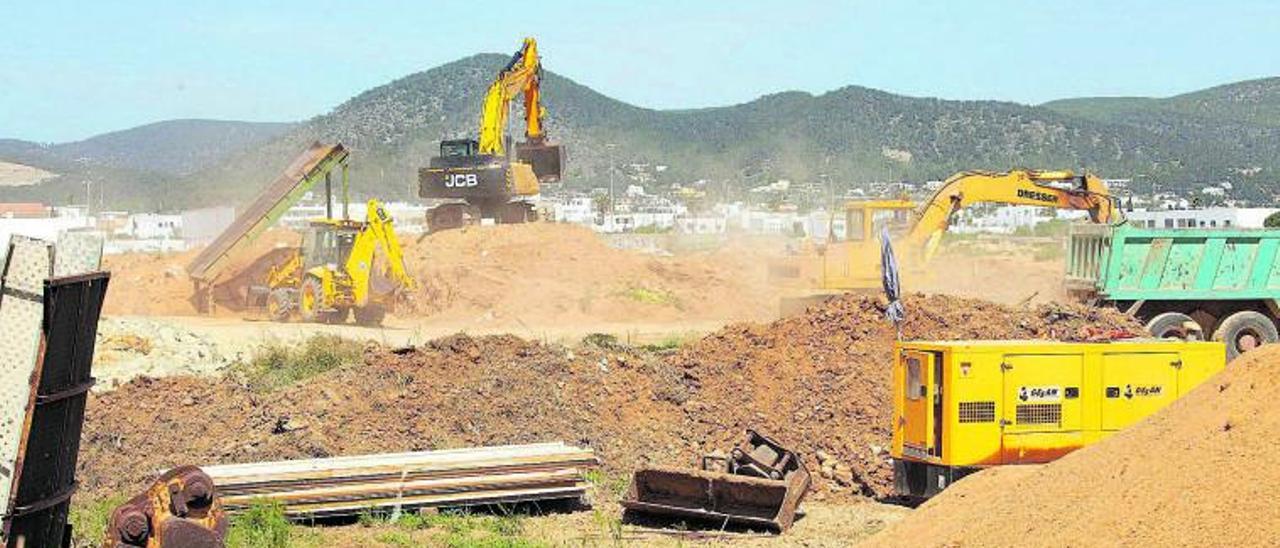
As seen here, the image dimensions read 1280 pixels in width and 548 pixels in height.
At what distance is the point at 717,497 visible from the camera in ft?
47.6

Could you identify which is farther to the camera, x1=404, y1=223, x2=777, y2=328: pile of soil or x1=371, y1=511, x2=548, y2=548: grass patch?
x1=404, y1=223, x2=777, y2=328: pile of soil

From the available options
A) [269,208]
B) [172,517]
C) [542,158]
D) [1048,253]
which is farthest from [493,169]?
[1048,253]

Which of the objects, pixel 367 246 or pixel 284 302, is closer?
pixel 367 246

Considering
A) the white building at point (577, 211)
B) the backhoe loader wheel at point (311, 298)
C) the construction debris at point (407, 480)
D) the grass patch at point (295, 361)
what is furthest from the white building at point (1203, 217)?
the construction debris at point (407, 480)

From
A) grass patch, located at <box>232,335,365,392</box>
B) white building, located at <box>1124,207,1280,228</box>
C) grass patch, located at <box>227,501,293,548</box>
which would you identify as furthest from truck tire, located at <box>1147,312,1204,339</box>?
white building, located at <box>1124,207,1280,228</box>

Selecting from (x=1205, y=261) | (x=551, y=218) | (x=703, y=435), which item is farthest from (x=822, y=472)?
(x=551, y=218)

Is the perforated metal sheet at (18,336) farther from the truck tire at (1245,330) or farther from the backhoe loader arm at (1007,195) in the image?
the backhoe loader arm at (1007,195)

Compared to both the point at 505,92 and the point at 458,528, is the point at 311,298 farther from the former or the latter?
the point at 458,528

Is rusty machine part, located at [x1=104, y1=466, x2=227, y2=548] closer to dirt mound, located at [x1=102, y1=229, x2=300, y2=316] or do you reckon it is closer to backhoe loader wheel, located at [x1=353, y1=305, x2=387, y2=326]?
backhoe loader wheel, located at [x1=353, y1=305, x2=387, y2=326]

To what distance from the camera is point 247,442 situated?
16.9 meters

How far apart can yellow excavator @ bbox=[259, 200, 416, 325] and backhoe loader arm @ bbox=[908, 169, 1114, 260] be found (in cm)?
1093

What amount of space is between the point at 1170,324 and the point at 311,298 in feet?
56.1

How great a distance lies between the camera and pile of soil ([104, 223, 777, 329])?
3647 cm

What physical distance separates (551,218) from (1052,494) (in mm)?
35483
